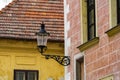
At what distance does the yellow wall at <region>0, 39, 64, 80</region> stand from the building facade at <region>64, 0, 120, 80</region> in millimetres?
4573

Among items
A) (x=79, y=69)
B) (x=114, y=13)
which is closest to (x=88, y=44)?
(x=79, y=69)

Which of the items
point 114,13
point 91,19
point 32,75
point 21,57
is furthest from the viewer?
point 32,75

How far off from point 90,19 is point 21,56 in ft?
21.6

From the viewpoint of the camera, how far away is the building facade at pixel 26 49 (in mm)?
20016

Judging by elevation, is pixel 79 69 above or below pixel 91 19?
below

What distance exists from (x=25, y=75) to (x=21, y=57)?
65cm

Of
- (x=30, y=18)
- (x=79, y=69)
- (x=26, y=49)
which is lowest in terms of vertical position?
(x=79, y=69)

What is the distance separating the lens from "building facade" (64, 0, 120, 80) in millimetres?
12109

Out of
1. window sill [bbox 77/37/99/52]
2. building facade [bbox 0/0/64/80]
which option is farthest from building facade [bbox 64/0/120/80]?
building facade [bbox 0/0/64/80]

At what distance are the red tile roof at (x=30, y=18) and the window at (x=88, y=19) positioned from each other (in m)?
5.98

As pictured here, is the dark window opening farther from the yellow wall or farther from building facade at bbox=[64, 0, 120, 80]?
the yellow wall

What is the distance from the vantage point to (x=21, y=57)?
20203mm

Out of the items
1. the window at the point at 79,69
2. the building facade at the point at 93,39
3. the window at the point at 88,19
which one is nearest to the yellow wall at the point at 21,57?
the building facade at the point at 93,39

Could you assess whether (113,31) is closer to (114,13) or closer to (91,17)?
(114,13)
